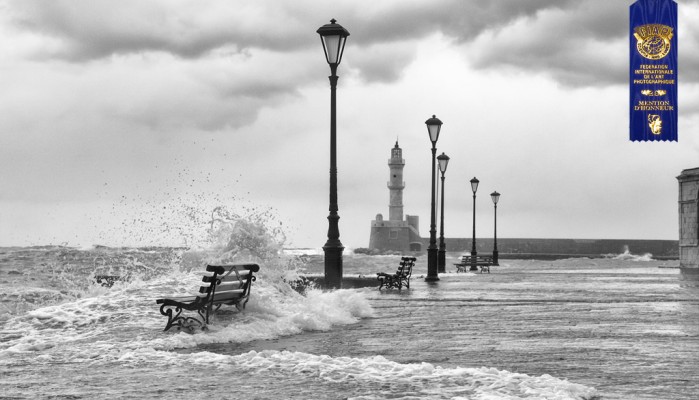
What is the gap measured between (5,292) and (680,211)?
30.7 metres

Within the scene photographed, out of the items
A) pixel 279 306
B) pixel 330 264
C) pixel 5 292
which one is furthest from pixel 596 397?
pixel 5 292

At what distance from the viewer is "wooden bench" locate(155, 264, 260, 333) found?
10367 mm

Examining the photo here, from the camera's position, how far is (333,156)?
14.5 m

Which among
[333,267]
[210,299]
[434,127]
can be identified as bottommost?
[210,299]

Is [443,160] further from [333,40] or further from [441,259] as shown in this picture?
[333,40]

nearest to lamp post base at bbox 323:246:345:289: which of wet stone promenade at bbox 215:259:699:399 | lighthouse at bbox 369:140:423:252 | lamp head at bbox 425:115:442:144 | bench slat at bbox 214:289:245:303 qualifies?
wet stone promenade at bbox 215:259:699:399

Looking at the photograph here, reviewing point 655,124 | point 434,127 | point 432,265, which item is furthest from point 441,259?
point 434,127

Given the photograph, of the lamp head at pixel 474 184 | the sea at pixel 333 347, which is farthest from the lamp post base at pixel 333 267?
the lamp head at pixel 474 184

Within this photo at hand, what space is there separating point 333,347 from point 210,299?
2124mm

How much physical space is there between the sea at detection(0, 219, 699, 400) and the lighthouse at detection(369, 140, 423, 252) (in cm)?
9185

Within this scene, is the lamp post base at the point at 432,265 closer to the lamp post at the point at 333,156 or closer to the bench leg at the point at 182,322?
the lamp post at the point at 333,156

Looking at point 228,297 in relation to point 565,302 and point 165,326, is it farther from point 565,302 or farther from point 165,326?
point 565,302

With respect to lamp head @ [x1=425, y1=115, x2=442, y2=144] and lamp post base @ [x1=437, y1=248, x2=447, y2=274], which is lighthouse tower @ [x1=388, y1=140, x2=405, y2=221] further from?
lamp head @ [x1=425, y1=115, x2=442, y2=144]

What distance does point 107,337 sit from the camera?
10.2 m
